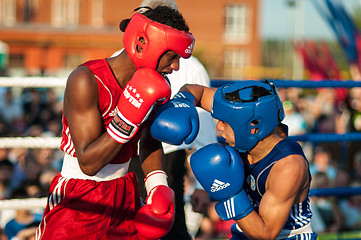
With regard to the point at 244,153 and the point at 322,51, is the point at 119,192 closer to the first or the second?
the point at 244,153

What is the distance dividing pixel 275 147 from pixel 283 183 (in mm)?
223

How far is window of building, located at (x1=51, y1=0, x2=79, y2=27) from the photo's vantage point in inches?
1264

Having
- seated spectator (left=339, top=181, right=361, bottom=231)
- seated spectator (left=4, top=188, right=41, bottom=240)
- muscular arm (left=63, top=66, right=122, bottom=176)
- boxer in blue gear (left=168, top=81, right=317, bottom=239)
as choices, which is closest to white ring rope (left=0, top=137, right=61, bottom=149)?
muscular arm (left=63, top=66, right=122, bottom=176)

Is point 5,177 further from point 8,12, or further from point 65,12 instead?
point 8,12

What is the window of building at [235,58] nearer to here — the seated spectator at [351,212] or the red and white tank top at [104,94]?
the seated spectator at [351,212]

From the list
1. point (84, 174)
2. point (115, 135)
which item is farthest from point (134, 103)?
point (84, 174)

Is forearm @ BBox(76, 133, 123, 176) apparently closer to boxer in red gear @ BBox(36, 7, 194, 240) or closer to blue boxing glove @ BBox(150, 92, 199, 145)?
boxer in red gear @ BBox(36, 7, 194, 240)

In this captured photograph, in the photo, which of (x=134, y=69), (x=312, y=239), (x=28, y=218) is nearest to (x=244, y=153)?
(x=312, y=239)

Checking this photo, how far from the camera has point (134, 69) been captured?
2.20m

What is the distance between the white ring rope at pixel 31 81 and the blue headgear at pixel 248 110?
4.17 ft

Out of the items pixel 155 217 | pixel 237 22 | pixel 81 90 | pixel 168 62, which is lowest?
pixel 237 22

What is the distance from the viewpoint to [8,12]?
31.7 m

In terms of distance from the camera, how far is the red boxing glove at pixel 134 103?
1.95 metres

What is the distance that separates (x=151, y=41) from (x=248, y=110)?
1.71ft
